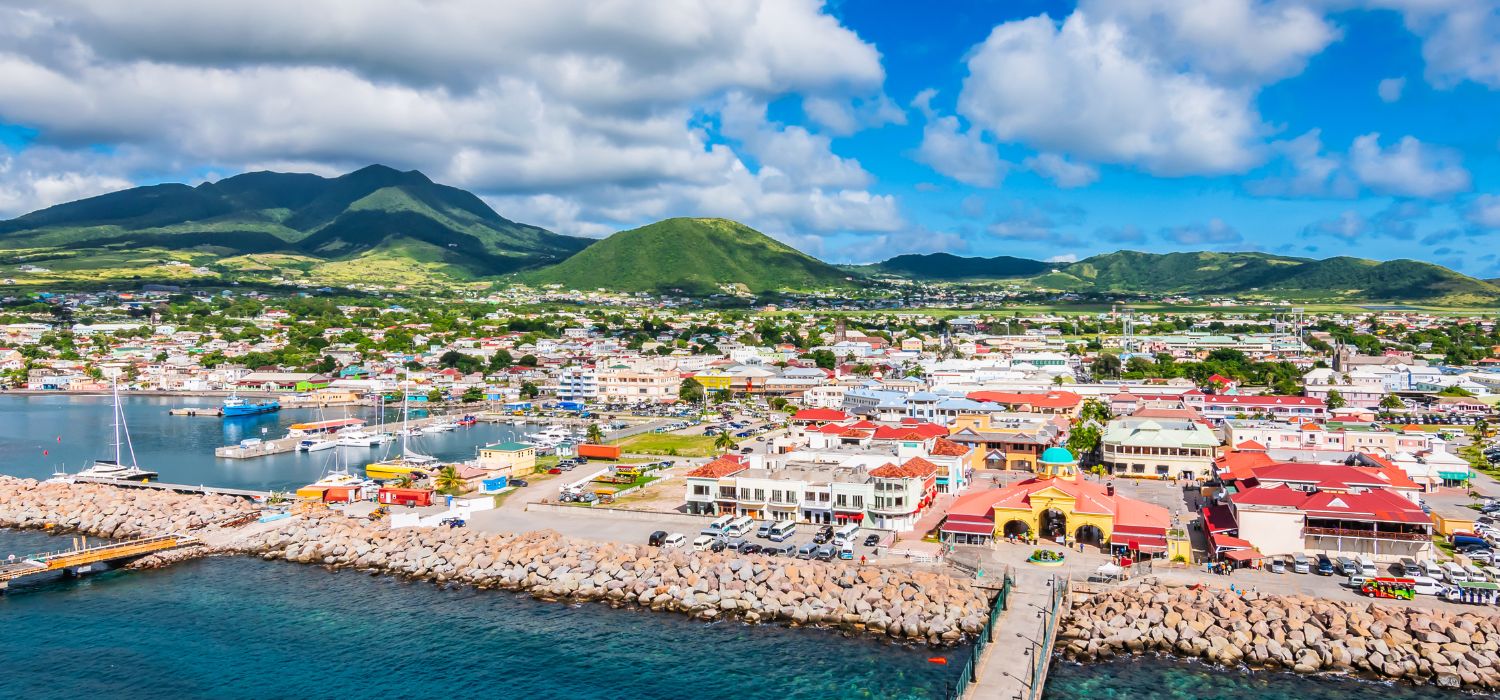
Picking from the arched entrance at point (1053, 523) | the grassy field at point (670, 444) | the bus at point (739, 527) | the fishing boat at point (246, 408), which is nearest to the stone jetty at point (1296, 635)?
the arched entrance at point (1053, 523)

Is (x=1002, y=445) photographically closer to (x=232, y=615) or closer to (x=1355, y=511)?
(x=1355, y=511)

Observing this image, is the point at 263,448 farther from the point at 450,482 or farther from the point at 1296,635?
the point at 1296,635

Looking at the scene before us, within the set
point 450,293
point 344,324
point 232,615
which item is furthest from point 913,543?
point 450,293

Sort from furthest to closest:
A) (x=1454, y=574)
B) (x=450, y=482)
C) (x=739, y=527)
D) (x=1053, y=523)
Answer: (x=450, y=482) → (x=739, y=527) → (x=1053, y=523) → (x=1454, y=574)

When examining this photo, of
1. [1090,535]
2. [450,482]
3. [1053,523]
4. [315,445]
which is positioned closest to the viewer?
[1090,535]

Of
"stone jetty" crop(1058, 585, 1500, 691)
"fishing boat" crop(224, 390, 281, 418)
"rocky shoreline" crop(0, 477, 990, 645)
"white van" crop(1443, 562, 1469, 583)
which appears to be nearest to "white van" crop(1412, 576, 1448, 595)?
"white van" crop(1443, 562, 1469, 583)

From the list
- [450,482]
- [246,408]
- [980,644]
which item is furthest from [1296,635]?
[246,408]

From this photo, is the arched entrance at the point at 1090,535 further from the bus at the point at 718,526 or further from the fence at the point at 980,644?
the bus at the point at 718,526
